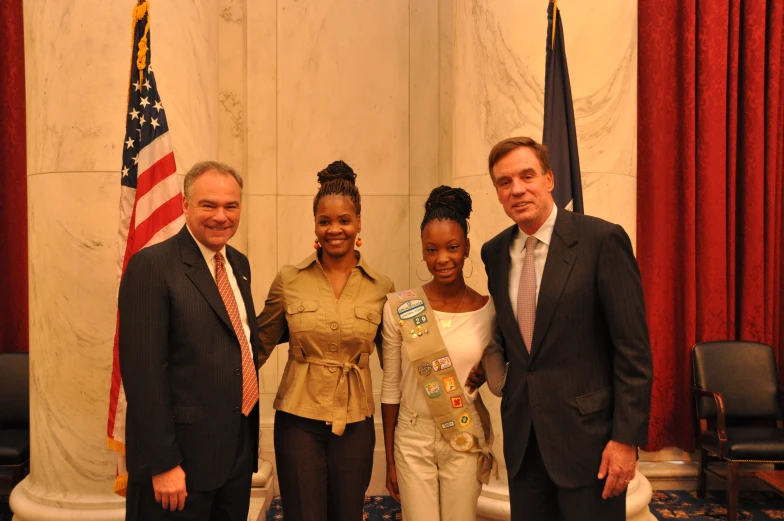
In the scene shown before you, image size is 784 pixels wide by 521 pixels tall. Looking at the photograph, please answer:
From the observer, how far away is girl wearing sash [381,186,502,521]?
2.15m

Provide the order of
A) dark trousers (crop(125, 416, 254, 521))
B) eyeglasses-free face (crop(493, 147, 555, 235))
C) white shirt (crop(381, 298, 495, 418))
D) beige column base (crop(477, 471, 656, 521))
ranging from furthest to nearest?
beige column base (crop(477, 471, 656, 521))
white shirt (crop(381, 298, 495, 418))
eyeglasses-free face (crop(493, 147, 555, 235))
dark trousers (crop(125, 416, 254, 521))

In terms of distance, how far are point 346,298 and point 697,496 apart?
10.8 ft

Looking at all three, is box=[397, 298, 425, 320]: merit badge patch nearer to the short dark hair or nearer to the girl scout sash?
the girl scout sash

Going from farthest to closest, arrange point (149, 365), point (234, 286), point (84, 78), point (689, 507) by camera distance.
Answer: point (689, 507), point (84, 78), point (234, 286), point (149, 365)

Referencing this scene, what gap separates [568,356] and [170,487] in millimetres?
1266

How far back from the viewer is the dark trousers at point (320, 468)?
2248 millimetres

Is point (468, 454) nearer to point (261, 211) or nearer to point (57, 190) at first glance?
point (57, 190)

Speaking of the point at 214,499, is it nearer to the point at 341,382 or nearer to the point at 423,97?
the point at 341,382

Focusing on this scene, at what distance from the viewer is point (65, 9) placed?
2.97m

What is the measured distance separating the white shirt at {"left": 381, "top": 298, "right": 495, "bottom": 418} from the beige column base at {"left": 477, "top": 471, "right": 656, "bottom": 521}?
52.5 inches

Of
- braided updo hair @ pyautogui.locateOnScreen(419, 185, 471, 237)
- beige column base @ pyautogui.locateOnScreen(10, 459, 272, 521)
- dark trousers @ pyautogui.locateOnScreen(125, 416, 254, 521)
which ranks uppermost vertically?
braided updo hair @ pyautogui.locateOnScreen(419, 185, 471, 237)

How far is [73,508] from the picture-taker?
309cm

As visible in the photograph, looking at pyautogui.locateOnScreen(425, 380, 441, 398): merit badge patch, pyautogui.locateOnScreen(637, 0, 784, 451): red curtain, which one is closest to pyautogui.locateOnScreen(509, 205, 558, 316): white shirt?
pyautogui.locateOnScreen(425, 380, 441, 398): merit badge patch

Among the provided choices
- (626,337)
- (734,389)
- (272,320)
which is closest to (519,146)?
(626,337)
